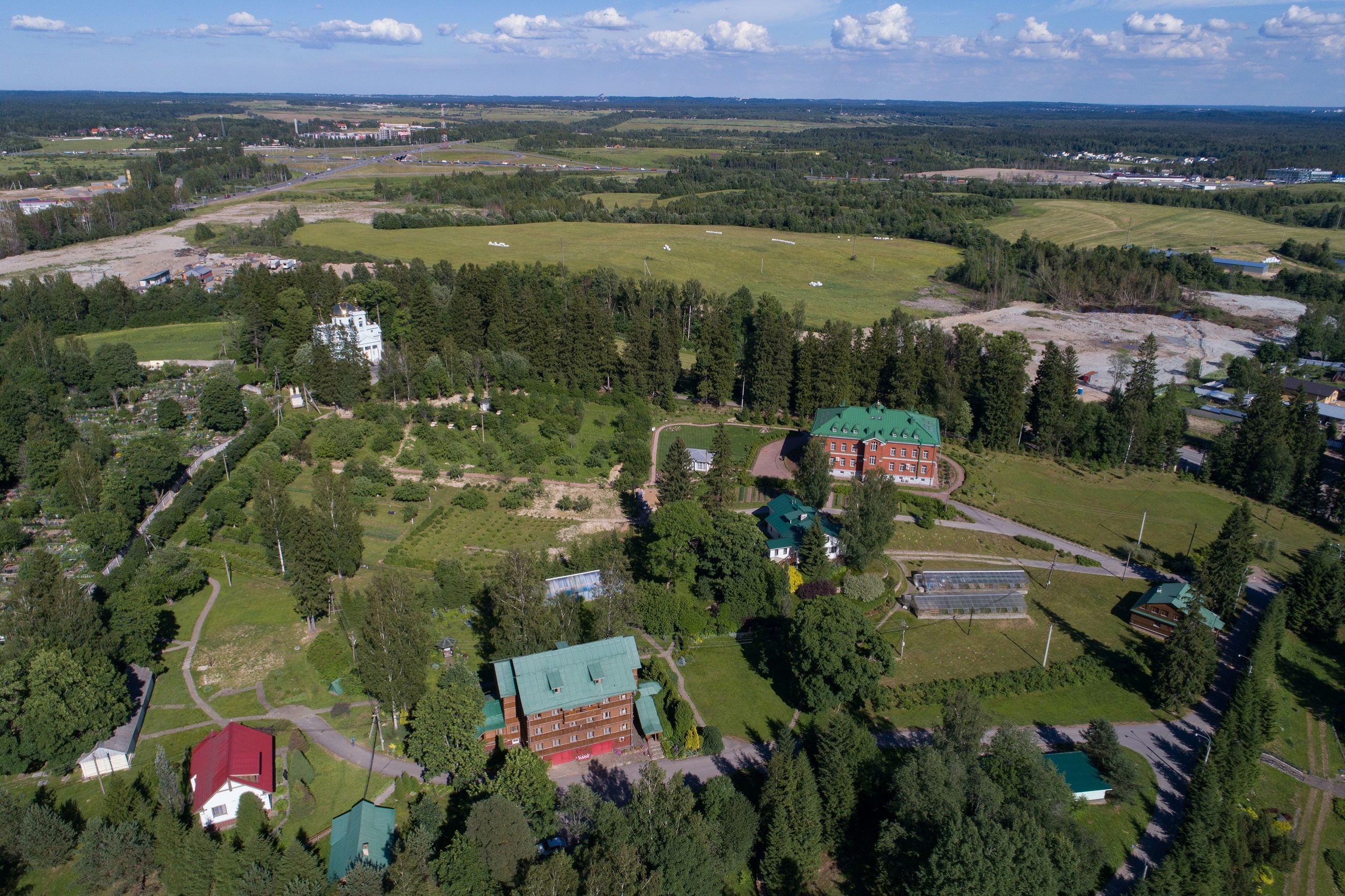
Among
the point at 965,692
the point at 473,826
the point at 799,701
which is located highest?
the point at 965,692

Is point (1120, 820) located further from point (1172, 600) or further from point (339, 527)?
point (339, 527)

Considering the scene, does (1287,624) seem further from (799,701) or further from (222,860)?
(222,860)

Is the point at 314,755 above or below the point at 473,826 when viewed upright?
below

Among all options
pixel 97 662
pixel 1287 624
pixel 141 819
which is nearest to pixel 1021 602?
pixel 1287 624

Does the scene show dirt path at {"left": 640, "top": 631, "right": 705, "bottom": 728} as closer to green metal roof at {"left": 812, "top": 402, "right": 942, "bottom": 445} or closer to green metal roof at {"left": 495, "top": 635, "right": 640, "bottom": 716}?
green metal roof at {"left": 495, "top": 635, "right": 640, "bottom": 716}

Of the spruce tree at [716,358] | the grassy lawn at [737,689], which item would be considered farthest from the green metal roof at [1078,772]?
the spruce tree at [716,358]

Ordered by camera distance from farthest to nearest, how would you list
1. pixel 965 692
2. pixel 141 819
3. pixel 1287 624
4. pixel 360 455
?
1. pixel 360 455
2. pixel 1287 624
3. pixel 965 692
4. pixel 141 819

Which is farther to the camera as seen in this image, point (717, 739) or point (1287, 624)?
point (1287, 624)
